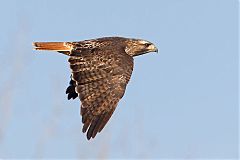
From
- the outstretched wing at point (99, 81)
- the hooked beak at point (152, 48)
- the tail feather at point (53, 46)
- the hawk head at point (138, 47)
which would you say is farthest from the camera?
the hooked beak at point (152, 48)

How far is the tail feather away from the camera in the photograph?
1439 cm

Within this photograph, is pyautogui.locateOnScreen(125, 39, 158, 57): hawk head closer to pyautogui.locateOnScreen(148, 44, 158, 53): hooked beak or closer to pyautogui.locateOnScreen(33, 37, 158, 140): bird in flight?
pyautogui.locateOnScreen(148, 44, 158, 53): hooked beak

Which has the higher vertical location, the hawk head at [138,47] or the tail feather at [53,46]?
the tail feather at [53,46]

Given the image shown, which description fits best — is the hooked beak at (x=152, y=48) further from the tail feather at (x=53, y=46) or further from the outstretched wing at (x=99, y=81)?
the tail feather at (x=53, y=46)

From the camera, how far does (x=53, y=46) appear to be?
1449 centimetres

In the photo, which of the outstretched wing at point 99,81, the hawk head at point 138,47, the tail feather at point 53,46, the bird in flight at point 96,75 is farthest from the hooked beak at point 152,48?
the tail feather at point 53,46

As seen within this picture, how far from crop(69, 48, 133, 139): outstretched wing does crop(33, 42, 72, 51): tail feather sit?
0.30m

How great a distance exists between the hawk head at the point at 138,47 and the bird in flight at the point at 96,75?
52cm

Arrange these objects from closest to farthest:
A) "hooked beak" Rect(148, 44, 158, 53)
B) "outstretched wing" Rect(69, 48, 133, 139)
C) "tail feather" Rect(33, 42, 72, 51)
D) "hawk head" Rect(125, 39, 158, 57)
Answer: "outstretched wing" Rect(69, 48, 133, 139), "tail feather" Rect(33, 42, 72, 51), "hawk head" Rect(125, 39, 158, 57), "hooked beak" Rect(148, 44, 158, 53)

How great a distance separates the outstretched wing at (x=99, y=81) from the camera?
12867mm

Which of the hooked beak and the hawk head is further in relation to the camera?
the hooked beak

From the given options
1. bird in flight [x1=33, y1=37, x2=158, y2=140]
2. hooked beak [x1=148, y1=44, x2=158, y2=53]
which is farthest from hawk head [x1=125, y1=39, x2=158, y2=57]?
bird in flight [x1=33, y1=37, x2=158, y2=140]

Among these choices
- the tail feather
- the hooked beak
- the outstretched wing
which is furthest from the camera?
the hooked beak

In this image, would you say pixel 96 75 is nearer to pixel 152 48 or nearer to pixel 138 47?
pixel 138 47
